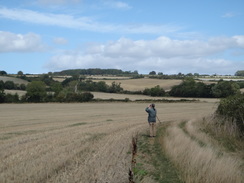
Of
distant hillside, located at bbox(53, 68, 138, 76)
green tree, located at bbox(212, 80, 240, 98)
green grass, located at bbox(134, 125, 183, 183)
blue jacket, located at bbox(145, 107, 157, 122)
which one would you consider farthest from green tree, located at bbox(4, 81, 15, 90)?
green grass, located at bbox(134, 125, 183, 183)

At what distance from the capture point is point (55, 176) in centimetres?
806

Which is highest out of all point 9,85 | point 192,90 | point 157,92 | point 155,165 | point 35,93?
point 9,85

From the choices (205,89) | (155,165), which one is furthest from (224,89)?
(155,165)

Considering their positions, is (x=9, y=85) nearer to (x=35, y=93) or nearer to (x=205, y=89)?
(x=35, y=93)

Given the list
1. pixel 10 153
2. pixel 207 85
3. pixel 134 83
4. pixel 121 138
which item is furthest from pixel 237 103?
pixel 134 83

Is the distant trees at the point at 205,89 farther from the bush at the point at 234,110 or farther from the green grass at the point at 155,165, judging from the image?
the green grass at the point at 155,165

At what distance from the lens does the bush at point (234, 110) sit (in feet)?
55.9

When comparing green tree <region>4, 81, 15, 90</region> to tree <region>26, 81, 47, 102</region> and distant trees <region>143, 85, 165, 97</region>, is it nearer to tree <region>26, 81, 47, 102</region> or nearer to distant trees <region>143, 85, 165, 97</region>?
tree <region>26, 81, 47, 102</region>

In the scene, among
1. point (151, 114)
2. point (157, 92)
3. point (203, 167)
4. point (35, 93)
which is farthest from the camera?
point (157, 92)

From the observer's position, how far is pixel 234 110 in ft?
59.9

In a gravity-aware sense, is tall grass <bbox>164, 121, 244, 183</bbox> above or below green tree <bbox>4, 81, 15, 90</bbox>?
below

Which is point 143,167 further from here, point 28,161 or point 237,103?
point 237,103

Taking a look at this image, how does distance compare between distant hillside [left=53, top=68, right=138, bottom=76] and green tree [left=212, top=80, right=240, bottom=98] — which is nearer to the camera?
green tree [left=212, top=80, right=240, bottom=98]

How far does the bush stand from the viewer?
1703 cm
